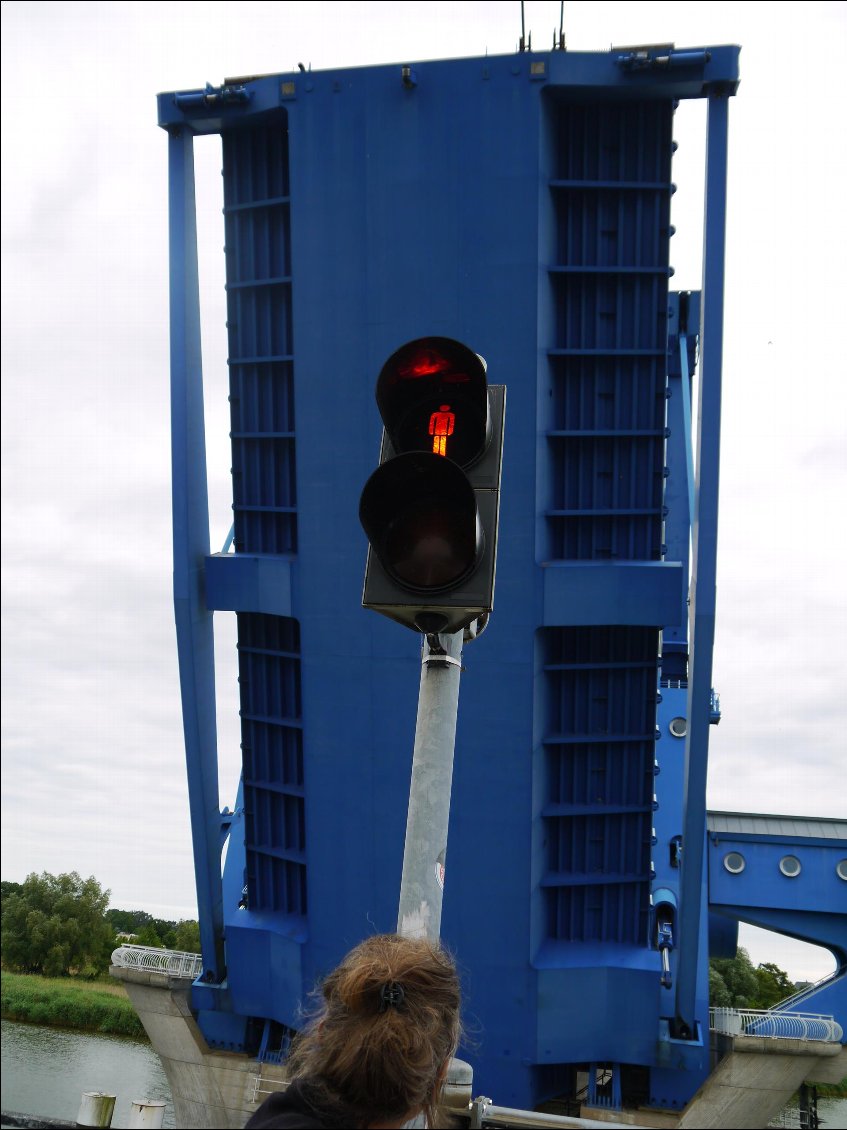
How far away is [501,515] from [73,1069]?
15.1 m

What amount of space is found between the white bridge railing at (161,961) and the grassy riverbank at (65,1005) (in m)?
8.74

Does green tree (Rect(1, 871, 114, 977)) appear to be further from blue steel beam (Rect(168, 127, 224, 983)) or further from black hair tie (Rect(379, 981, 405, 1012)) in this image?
black hair tie (Rect(379, 981, 405, 1012))

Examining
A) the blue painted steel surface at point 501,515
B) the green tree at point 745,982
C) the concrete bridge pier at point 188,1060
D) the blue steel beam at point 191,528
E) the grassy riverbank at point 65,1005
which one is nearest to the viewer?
the blue painted steel surface at point 501,515

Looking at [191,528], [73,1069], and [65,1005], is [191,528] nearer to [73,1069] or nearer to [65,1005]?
[73,1069]

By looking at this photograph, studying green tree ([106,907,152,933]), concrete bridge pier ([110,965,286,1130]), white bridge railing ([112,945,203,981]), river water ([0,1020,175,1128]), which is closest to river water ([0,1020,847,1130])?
river water ([0,1020,175,1128])

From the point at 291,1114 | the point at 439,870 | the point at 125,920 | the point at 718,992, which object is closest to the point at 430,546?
the point at 439,870

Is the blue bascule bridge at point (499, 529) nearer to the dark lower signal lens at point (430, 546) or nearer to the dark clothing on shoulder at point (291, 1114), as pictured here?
the dark lower signal lens at point (430, 546)

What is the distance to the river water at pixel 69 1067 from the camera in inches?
668

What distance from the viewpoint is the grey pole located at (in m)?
2.36

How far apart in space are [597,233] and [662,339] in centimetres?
117

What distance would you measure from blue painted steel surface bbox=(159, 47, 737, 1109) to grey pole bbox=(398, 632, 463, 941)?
664 centimetres

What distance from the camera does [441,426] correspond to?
2496 mm

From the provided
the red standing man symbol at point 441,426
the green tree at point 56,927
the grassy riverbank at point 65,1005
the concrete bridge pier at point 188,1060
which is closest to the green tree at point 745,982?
the grassy riverbank at point 65,1005

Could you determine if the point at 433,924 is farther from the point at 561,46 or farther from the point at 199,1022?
the point at 199,1022
